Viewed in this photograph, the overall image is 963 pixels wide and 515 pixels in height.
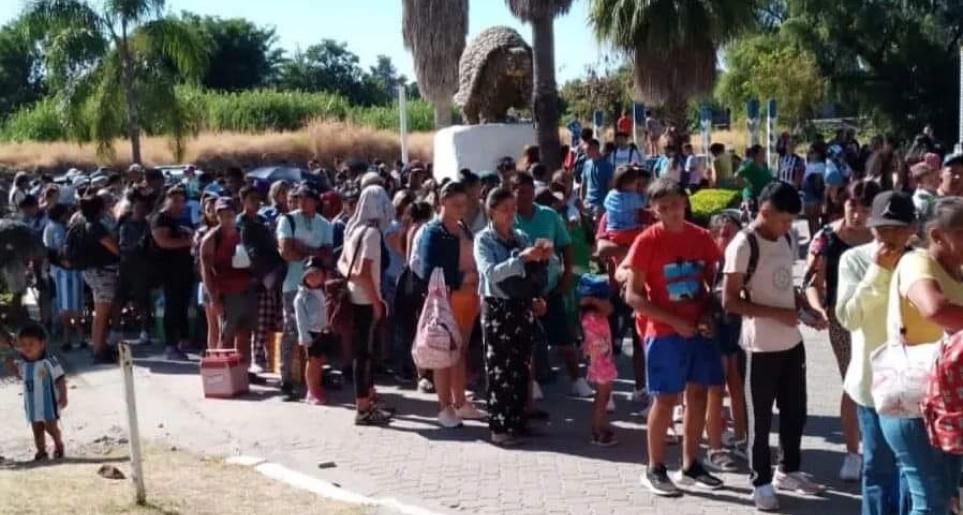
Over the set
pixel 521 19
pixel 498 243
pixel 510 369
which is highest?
pixel 521 19

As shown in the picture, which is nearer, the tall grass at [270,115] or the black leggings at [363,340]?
the black leggings at [363,340]

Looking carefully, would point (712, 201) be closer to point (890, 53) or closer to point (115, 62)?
point (115, 62)

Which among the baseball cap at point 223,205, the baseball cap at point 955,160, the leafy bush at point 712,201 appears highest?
the baseball cap at point 955,160

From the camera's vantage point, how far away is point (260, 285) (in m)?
10.8

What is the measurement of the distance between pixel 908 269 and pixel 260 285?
702 centimetres

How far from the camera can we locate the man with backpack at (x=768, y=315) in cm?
630

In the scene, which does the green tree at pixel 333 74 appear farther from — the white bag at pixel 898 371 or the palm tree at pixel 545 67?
the white bag at pixel 898 371

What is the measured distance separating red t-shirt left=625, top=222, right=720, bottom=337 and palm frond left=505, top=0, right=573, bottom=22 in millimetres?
12109

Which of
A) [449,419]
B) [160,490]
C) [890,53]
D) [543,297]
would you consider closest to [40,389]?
[160,490]

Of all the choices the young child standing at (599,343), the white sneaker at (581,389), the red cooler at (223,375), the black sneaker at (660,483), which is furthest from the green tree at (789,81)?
the black sneaker at (660,483)

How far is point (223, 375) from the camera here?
10.2 m

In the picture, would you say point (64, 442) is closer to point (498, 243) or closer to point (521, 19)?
point (498, 243)

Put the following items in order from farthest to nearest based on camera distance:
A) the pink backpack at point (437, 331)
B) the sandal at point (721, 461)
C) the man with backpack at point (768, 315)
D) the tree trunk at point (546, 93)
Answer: the tree trunk at point (546, 93) → the pink backpack at point (437, 331) → the sandal at point (721, 461) → the man with backpack at point (768, 315)

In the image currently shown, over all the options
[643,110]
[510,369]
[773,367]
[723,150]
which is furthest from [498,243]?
[643,110]
